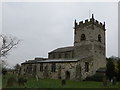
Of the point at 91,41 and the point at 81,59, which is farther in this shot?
the point at 91,41

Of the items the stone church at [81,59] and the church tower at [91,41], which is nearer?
the stone church at [81,59]

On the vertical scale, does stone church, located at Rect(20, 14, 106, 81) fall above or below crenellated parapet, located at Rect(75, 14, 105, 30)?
below

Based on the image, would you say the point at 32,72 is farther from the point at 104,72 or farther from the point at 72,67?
the point at 104,72

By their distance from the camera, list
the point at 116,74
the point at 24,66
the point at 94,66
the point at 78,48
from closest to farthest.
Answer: the point at 116,74, the point at 94,66, the point at 78,48, the point at 24,66

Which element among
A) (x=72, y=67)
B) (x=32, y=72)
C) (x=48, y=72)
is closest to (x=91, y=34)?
(x=72, y=67)

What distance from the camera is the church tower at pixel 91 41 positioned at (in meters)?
45.3

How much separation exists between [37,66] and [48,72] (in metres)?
4.07

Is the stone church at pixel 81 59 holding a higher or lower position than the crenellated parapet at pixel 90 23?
lower

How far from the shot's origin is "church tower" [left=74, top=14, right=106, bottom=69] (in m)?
45.3

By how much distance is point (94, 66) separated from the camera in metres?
44.4

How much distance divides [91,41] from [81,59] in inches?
200

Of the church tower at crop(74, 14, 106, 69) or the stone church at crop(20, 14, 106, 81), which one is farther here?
the church tower at crop(74, 14, 106, 69)

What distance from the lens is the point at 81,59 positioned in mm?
42719

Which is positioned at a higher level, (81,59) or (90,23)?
(90,23)
